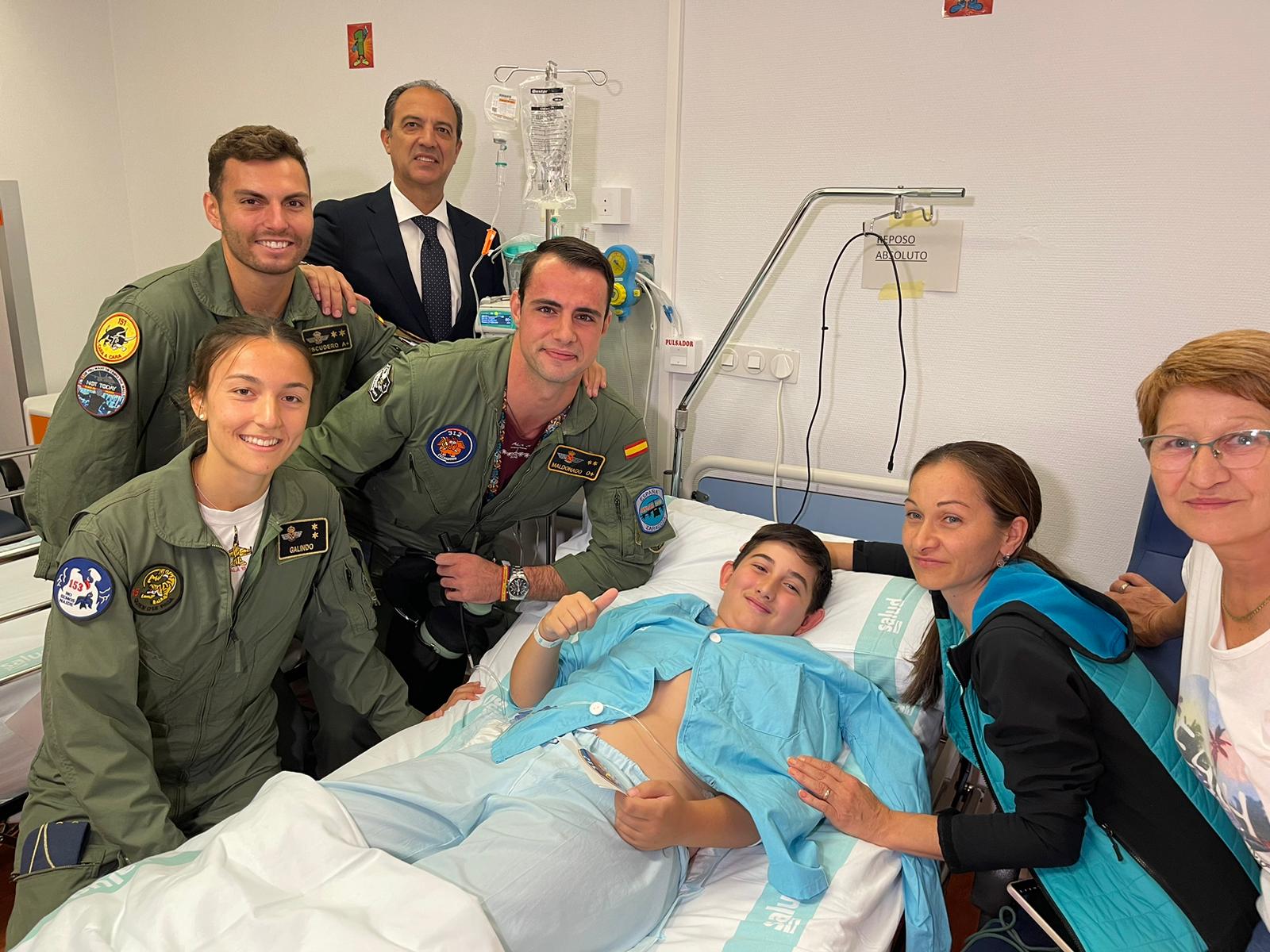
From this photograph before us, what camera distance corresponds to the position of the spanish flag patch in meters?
2.89

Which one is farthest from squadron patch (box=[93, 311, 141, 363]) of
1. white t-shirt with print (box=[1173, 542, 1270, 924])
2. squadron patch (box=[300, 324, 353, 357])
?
white t-shirt with print (box=[1173, 542, 1270, 924])

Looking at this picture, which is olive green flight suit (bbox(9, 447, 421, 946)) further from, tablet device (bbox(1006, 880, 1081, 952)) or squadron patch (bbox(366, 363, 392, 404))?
tablet device (bbox(1006, 880, 1081, 952))

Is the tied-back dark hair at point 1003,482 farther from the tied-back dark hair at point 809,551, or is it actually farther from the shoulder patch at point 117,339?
the shoulder patch at point 117,339

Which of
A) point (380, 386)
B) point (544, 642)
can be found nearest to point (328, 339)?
point (380, 386)

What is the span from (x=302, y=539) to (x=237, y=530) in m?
0.14

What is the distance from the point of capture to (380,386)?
106 inches

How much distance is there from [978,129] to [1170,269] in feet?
2.10

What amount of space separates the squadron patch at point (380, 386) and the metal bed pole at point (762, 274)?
89 centimetres

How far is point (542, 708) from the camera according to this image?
2.18 meters

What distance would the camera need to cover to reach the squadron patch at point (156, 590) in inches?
78.3

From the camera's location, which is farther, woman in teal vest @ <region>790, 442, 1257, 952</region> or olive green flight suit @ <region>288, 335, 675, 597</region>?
olive green flight suit @ <region>288, 335, 675, 597</region>

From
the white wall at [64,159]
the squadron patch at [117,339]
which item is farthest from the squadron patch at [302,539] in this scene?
the white wall at [64,159]

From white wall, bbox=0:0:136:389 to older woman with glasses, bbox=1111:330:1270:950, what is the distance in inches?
171

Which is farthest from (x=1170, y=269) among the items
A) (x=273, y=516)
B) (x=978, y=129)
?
(x=273, y=516)
